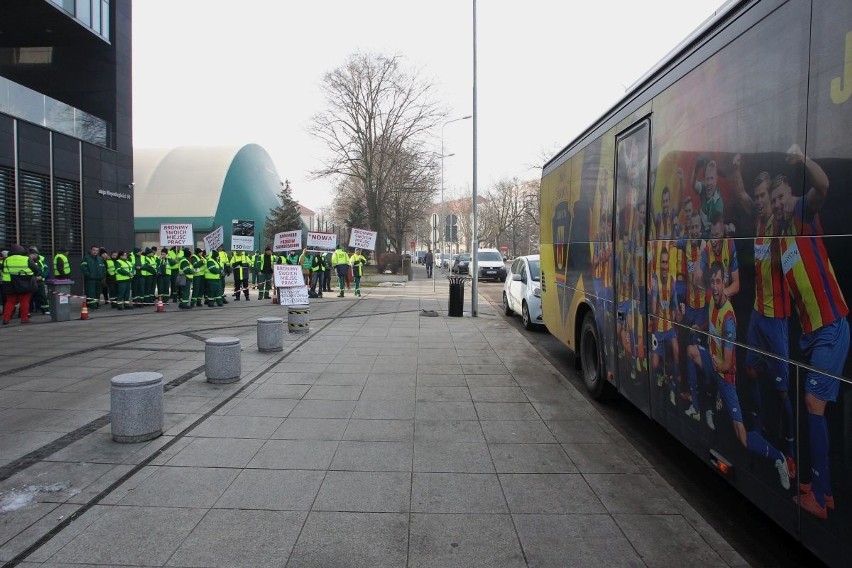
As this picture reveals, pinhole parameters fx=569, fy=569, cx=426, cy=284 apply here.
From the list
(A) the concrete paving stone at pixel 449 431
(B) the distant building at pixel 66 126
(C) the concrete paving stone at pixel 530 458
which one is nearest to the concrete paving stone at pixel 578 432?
(C) the concrete paving stone at pixel 530 458

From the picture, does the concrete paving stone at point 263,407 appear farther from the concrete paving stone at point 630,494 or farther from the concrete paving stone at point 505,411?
the concrete paving stone at point 630,494

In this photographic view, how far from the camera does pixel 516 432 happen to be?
19.3ft

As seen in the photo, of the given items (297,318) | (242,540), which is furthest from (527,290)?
(242,540)

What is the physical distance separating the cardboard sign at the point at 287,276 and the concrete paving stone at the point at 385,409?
775cm

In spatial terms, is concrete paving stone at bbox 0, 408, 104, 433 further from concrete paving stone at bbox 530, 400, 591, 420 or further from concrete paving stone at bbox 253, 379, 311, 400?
concrete paving stone at bbox 530, 400, 591, 420

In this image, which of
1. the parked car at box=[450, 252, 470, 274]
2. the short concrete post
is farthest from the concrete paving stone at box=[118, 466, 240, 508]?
the parked car at box=[450, 252, 470, 274]

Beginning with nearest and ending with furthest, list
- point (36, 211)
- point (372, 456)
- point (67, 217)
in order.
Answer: point (372, 456), point (36, 211), point (67, 217)

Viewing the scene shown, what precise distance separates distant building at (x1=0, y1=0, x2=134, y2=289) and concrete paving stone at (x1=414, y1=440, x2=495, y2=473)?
18121mm

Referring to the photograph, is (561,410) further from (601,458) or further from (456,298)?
(456,298)

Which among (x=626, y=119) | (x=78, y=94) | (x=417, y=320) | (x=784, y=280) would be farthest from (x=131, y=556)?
(x=78, y=94)

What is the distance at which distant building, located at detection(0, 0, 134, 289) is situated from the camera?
18219 mm

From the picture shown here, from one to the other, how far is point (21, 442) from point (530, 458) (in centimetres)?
477

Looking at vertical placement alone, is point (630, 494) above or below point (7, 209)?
below

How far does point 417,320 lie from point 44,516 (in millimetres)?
11658
